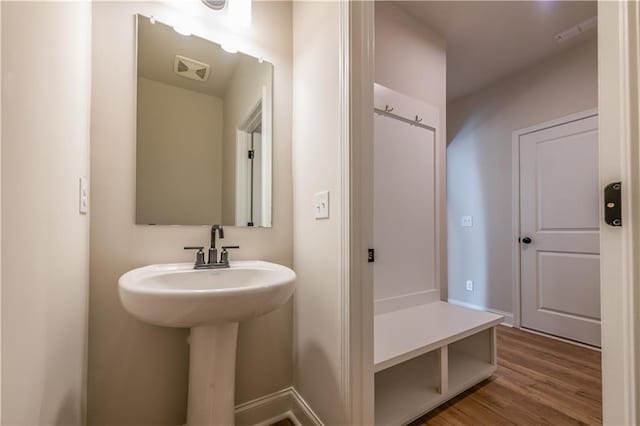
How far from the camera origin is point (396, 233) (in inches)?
79.2

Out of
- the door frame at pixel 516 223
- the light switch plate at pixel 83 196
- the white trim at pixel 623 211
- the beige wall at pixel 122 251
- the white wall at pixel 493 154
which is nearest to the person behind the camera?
the white trim at pixel 623 211

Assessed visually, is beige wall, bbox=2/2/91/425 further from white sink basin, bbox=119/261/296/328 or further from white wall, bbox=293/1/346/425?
white wall, bbox=293/1/346/425

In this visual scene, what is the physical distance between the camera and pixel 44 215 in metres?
0.62

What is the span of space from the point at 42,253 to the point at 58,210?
0.47ft

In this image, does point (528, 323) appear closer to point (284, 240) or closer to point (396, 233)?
point (396, 233)

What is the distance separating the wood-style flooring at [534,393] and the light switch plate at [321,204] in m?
1.16

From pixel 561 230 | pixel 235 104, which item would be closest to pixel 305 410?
pixel 235 104

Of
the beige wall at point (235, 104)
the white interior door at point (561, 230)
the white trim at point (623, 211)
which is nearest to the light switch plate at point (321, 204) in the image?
the beige wall at point (235, 104)

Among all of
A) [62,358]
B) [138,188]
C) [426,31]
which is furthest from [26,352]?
[426,31]

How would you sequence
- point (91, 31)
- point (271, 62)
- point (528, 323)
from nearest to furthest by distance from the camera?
point (91, 31) → point (271, 62) → point (528, 323)

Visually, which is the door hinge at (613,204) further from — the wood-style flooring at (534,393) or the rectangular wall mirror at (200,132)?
the wood-style flooring at (534,393)

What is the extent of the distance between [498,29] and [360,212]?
230 centimetres

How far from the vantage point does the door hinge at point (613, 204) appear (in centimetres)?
49

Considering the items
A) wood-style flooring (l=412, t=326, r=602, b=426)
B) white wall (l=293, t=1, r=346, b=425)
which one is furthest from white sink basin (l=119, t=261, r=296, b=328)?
wood-style flooring (l=412, t=326, r=602, b=426)
